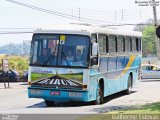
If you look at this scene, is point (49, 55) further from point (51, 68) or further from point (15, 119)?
point (15, 119)

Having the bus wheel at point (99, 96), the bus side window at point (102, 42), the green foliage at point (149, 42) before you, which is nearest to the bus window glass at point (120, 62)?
the bus side window at point (102, 42)

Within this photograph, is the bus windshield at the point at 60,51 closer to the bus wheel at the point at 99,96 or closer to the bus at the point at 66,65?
the bus at the point at 66,65

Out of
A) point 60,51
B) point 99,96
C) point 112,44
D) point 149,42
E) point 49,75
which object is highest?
point 149,42

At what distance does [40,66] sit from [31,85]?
Answer: 830 mm

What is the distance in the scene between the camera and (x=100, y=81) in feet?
63.2

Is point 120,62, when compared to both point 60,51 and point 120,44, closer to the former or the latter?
point 120,44

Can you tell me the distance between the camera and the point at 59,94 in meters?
17.6

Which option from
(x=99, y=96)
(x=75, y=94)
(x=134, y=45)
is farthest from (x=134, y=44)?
(x=75, y=94)

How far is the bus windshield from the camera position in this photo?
17.5 metres

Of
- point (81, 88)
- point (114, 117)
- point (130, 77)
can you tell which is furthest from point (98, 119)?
point (130, 77)

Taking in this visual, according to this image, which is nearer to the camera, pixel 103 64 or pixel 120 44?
pixel 103 64

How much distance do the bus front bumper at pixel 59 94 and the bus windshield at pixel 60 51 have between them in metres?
0.95

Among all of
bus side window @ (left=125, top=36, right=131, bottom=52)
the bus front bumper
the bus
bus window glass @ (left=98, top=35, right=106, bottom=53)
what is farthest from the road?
bus side window @ (left=125, top=36, right=131, bottom=52)

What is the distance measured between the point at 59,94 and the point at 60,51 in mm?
1590
